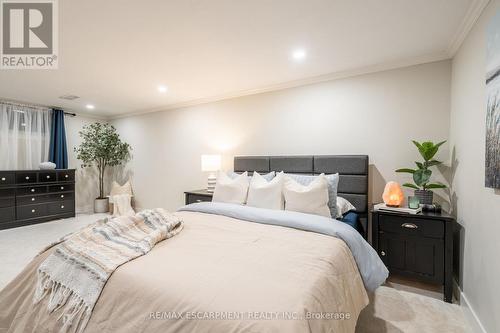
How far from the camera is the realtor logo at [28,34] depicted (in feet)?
6.14

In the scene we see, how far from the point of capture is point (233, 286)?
1.04 metres

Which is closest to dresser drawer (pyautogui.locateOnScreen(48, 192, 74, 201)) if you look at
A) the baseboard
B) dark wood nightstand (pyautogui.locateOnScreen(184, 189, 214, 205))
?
dark wood nightstand (pyautogui.locateOnScreen(184, 189, 214, 205))

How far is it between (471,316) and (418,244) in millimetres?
600

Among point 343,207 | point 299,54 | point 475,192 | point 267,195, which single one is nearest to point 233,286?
point 267,195

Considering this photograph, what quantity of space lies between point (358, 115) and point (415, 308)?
81.7 inches

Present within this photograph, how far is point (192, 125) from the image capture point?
4480 millimetres

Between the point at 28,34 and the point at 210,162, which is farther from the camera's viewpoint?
the point at 210,162

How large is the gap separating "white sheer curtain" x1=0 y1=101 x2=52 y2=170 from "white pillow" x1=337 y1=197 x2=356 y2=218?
569 centimetres

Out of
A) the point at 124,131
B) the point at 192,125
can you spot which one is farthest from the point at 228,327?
the point at 124,131

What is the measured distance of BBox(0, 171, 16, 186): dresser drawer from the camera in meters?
4.04

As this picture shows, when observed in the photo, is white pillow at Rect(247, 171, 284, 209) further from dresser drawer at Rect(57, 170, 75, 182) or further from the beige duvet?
dresser drawer at Rect(57, 170, 75, 182)

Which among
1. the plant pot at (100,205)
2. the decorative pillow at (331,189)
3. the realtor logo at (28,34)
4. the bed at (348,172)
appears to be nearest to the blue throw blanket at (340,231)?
the decorative pillow at (331,189)

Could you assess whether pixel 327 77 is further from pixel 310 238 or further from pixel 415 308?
pixel 415 308

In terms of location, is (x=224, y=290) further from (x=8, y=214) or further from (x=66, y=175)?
(x=66, y=175)
